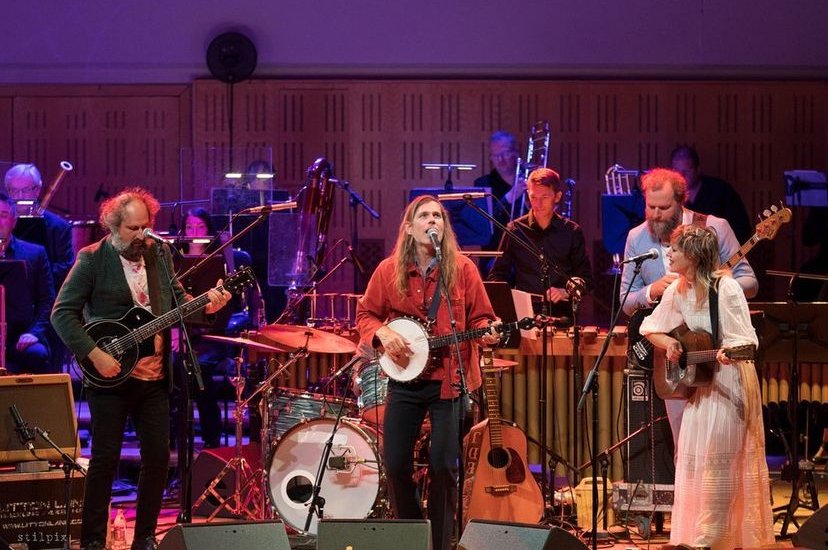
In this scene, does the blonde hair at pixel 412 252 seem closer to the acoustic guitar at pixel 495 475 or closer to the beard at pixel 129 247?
the acoustic guitar at pixel 495 475

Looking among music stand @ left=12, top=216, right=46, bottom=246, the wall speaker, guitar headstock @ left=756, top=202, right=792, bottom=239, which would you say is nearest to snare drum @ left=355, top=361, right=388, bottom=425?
the wall speaker

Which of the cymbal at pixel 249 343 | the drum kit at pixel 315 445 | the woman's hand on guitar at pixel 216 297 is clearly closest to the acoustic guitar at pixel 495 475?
the drum kit at pixel 315 445

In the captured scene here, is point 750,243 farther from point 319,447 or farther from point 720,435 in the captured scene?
point 319,447

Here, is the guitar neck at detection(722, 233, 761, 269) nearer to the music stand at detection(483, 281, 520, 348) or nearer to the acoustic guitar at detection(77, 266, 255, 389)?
the music stand at detection(483, 281, 520, 348)

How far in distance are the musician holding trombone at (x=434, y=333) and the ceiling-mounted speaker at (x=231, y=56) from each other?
682 centimetres

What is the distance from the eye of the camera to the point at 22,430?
24.3ft

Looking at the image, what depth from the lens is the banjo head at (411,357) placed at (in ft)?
20.7

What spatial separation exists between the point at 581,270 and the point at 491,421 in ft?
5.35

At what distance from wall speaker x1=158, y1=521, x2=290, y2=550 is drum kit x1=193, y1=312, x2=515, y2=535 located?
7.46 ft

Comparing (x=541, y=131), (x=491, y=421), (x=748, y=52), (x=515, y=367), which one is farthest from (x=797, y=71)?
(x=491, y=421)

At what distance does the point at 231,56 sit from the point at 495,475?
6788 mm

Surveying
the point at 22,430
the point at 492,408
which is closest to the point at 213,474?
the point at 22,430

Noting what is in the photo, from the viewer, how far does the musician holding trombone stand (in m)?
6.35

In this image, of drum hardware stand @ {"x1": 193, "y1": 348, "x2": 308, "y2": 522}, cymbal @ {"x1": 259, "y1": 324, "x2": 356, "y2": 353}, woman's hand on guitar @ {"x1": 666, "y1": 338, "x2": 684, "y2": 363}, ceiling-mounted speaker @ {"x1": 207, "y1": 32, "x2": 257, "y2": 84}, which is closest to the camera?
woman's hand on guitar @ {"x1": 666, "y1": 338, "x2": 684, "y2": 363}
